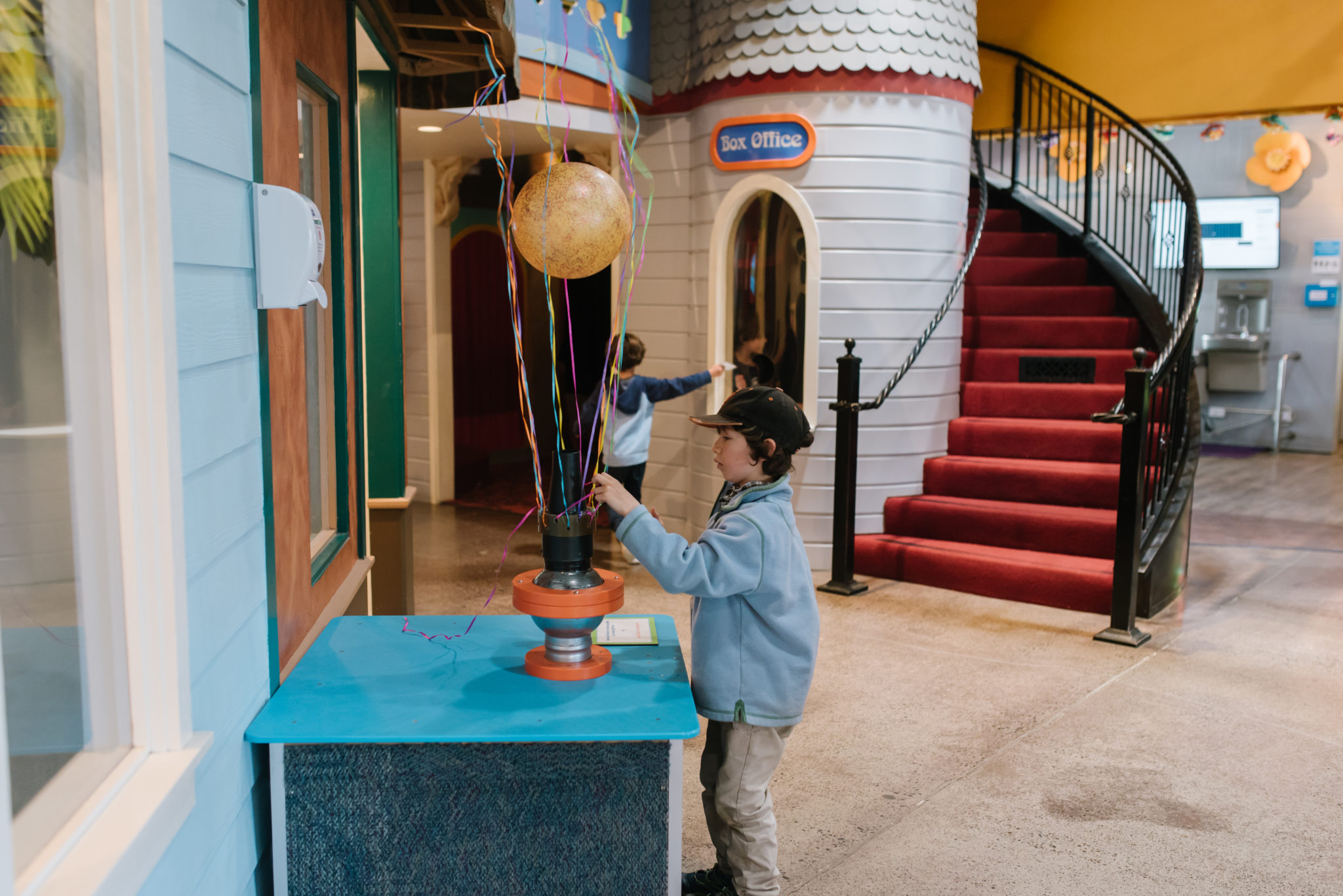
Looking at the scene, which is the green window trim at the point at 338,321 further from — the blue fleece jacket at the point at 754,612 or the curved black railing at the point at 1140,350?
the curved black railing at the point at 1140,350

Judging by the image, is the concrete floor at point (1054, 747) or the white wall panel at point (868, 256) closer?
the concrete floor at point (1054, 747)

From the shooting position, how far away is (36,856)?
49.5 inches

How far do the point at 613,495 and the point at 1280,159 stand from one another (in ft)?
35.4

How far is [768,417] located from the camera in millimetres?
2389

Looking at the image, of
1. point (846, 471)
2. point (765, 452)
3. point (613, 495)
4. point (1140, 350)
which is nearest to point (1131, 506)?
point (1140, 350)

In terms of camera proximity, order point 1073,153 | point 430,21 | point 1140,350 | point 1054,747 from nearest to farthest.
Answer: point 430,21 → point 1054,747 → point 1140,350 → point 1073,153

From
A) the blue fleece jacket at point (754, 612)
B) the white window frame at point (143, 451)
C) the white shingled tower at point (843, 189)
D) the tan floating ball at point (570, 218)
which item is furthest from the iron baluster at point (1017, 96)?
the white window frame at point (143, 451)

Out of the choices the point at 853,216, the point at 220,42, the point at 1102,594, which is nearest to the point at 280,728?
the point at 220,42

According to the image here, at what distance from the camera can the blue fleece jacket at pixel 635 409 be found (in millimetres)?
5961

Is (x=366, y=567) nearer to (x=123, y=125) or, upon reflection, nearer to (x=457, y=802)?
(x=457, y=802)

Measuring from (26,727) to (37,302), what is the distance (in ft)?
1.68

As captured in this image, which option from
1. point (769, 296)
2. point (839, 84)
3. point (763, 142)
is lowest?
point (769, 296)

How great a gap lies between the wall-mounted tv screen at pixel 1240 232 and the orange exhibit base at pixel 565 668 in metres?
10.5

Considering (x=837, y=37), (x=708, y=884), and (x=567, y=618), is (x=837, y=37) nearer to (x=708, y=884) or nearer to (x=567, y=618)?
(x=567, y=618)
